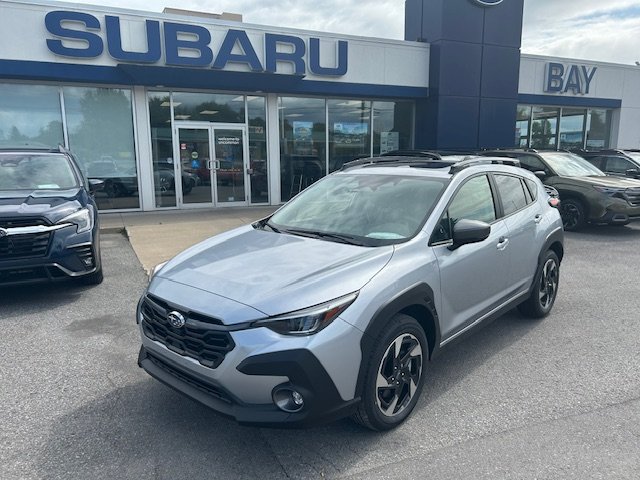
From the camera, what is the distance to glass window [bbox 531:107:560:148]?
698 inches

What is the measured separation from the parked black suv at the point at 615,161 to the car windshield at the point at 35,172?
1206 cm

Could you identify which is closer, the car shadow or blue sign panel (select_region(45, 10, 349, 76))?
the car shadow

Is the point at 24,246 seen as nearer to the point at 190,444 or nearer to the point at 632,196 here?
the point at 190,444

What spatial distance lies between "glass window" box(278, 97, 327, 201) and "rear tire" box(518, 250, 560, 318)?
379 inches

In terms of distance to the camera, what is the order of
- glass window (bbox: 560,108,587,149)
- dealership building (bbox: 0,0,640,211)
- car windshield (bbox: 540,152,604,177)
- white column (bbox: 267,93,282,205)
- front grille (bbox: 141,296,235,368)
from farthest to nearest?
1. glass window (bbox: 560,108,587,149)
2. white column (bbox: 267,93,282,205)
3. dealership building (bbox: 0,0,640,211)
4. car windshield (bbox: 540,152,604,177)
5. front grille (bbox: 141,296,235,368)

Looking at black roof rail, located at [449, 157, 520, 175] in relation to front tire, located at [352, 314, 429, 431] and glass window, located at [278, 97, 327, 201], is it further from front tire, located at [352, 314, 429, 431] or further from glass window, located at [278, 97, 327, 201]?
glass window, located at [278, 97, 327, 201]

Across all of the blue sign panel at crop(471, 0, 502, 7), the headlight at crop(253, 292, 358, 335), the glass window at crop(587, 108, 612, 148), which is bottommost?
the headlight at crop(253, 292, 358, 335)

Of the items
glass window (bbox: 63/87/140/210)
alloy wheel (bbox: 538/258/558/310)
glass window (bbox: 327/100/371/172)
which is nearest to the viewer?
alloy wheel (bbox: 538/258/558/310)

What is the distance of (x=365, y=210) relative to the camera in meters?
3.82

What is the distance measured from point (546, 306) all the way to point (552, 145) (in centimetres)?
1513

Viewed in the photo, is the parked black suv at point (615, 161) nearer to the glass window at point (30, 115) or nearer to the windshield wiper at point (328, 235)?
the windshield wiper at point (328, 235)

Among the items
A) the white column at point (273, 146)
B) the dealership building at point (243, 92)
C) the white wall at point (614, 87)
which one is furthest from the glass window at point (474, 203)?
the white wall at point (614, 87)

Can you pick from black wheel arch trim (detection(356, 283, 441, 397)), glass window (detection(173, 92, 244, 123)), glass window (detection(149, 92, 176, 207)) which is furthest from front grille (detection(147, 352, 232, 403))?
glass window (detection(173, 92, 244, 123))

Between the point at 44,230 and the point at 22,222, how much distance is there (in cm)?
24
